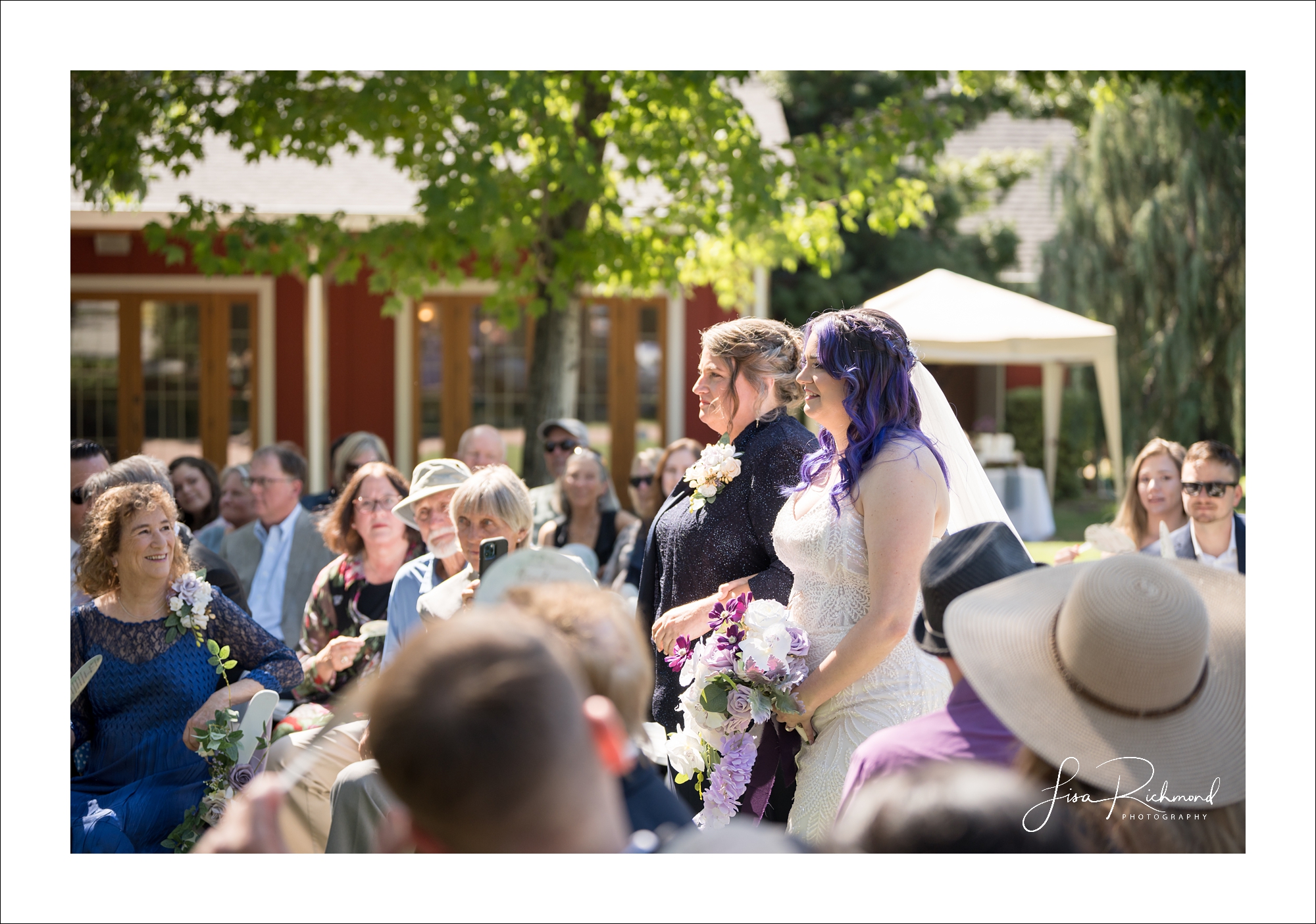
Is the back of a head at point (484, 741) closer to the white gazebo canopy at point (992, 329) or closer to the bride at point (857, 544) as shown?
the bride at point (857, 544)

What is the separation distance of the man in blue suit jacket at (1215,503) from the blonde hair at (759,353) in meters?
2.17

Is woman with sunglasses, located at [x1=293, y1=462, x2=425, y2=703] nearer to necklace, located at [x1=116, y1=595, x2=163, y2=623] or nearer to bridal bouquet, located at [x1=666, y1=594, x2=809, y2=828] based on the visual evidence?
necklace, located at [x1=116, y1=595, x2=163, y2=623]

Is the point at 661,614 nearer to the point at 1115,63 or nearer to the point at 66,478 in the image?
the point at 66,478

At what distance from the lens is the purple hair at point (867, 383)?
276cm

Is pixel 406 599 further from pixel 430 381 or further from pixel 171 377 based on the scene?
pixel 171 377

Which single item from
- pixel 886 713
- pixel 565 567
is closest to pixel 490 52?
pixel 565 567

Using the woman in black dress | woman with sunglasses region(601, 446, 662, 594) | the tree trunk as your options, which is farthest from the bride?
the tree trunk

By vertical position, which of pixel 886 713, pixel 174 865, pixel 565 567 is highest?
pixel 565 567

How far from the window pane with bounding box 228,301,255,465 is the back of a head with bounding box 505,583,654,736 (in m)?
11.9

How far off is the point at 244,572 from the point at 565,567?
3.80m

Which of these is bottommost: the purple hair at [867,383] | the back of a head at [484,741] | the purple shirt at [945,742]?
the purple shirt at [945,742]

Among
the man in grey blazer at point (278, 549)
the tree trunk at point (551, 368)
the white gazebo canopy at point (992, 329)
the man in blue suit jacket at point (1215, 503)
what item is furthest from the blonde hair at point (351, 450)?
the white gazebo canopy at point (992, 329)

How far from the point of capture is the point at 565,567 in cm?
227

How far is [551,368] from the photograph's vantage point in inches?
314
